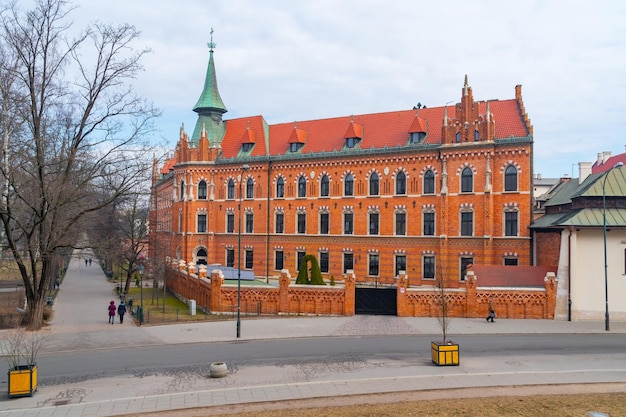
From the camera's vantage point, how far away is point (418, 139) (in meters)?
45.2

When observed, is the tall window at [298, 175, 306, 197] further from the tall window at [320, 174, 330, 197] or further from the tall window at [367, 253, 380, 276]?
the tall window at [367, 253, 380, 276]

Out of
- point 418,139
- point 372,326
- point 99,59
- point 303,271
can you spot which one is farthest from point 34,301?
point 418,139

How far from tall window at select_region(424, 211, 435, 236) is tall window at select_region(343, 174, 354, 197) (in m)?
7.29

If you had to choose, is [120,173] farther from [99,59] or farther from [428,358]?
[428,358]

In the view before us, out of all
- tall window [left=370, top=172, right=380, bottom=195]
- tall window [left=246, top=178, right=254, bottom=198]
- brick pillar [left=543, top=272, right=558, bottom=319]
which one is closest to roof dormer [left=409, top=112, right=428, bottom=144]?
tall window [left=370, top=172, right=380, bottom=195]

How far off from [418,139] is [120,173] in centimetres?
2642

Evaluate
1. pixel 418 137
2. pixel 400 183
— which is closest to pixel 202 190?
pixel 400 183

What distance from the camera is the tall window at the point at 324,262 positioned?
4834cm

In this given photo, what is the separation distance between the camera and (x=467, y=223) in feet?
139

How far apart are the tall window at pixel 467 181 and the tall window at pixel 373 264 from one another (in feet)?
31.4

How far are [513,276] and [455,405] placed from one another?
21.3 meters

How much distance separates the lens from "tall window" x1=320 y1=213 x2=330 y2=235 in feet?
160

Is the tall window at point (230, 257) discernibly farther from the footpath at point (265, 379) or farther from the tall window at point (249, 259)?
the footpath at point (265, 379)

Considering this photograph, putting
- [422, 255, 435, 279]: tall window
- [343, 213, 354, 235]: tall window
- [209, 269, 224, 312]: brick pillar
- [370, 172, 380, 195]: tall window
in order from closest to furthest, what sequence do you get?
[209, 269, 224, 312]: brick pillar < [422, 255, 435, 279]: tall window < [370, 172, 380, 195]: tall window < [343, 213, 354, 235]: tall window
